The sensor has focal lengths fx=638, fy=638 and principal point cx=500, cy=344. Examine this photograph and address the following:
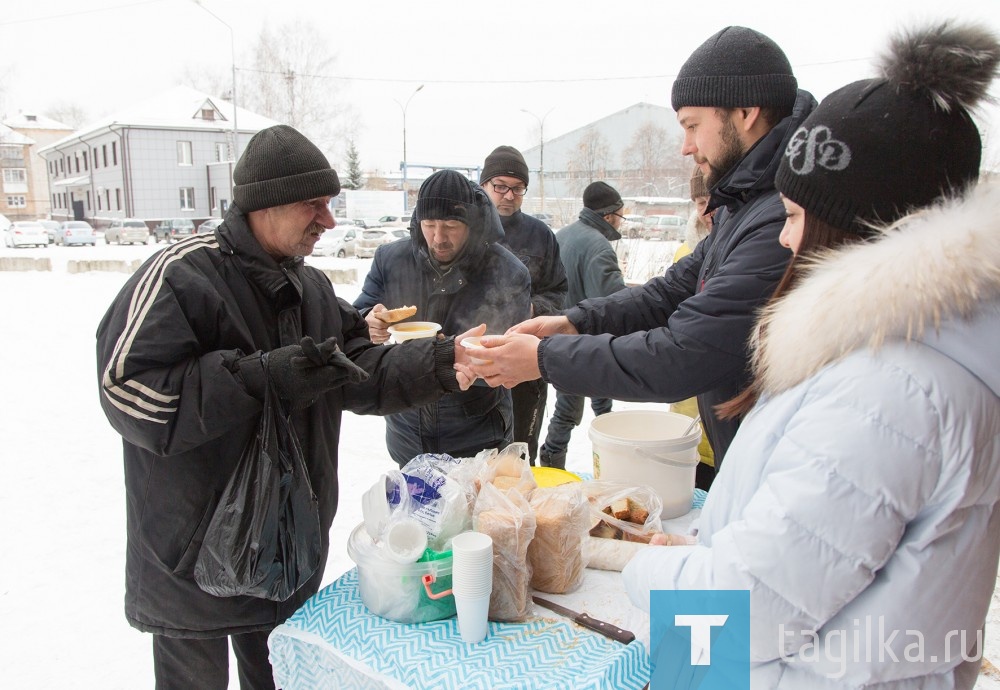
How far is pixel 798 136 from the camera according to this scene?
1.24 m

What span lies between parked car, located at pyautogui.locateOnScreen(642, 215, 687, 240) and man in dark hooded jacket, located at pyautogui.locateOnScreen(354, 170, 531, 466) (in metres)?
10.6

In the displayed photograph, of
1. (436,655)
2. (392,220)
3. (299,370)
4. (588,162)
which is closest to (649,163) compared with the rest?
(588,162)

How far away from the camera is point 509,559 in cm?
160

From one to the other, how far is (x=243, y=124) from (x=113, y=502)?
35588 mm

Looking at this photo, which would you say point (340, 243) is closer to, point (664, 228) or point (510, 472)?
point (664, 228)

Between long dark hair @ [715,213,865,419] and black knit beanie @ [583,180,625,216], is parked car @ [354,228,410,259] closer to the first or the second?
black knit beanie @ [583,180,625,216]

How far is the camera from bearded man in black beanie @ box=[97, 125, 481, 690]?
172 centimetres

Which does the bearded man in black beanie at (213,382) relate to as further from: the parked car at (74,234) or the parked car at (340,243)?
the parked car at (74,234)

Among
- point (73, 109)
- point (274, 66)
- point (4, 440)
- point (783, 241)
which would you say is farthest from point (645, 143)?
point (73, 109)

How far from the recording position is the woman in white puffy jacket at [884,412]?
967 mm

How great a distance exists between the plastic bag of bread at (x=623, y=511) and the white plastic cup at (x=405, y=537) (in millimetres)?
558

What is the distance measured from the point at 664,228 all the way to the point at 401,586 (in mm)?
16525

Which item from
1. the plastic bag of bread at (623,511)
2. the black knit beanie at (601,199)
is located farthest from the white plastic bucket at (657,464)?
the black knit beanie at (601,199)

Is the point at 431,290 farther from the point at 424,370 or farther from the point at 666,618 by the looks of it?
the point at 666,618
